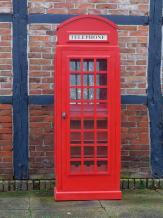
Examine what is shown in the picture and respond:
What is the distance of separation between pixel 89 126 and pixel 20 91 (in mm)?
1214

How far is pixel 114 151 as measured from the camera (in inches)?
233

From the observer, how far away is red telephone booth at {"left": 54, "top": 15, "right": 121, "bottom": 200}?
579 centimetres

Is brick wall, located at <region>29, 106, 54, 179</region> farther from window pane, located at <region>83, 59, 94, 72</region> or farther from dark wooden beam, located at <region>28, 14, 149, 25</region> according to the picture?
dark wooden beam, located at <region>28, 14, 149, 25</region>

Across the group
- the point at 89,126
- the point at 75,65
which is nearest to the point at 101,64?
the point at 75,65

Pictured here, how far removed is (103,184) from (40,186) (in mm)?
1024

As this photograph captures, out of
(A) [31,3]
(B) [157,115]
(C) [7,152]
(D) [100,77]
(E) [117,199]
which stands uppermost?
(A) [31,3]

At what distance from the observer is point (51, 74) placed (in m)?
6.60

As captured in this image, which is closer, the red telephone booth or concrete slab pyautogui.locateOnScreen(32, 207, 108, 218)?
concrete slab pyautogui.locateOnScreen(32, 207, 108, 218)

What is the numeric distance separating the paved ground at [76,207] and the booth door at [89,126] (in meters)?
0.31

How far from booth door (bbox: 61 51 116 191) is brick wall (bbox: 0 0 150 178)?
2.58 ft

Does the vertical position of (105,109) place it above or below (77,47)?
below

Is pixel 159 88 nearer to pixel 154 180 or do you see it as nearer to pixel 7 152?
pixel 154 180

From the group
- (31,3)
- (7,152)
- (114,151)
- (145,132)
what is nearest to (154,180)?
(145,132)

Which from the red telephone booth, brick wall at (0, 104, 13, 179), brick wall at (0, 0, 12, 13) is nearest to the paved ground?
the red telephone booth
